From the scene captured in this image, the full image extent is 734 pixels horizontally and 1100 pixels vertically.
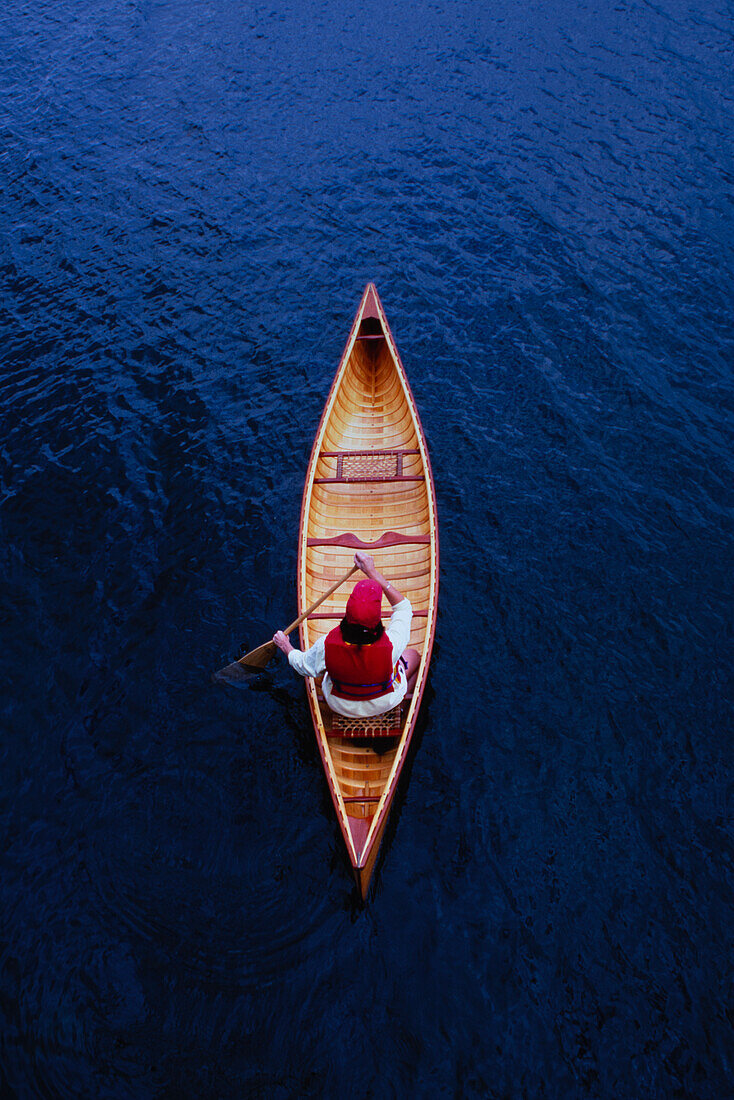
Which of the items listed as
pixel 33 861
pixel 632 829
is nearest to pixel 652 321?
pixel 632 829

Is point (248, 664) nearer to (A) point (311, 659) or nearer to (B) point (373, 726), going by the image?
(A) point (311, 659)

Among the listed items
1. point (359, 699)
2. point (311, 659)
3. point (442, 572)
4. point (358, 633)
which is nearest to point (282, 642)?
point (311, 659)

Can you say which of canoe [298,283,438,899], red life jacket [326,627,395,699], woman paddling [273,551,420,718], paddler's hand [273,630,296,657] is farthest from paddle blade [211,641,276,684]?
A: red life jacket [326,627,395,699]

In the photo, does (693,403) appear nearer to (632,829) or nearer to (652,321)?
(652,321)

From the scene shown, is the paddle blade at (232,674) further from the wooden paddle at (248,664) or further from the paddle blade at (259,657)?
the paddle blade at (259,657)

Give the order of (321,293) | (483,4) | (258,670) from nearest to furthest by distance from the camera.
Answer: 1. (258,670)
2. (321,293)
3. (483,4)

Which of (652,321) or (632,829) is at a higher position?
(652,321)

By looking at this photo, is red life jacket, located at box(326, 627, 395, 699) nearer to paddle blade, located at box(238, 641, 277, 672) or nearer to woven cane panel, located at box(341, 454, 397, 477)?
paddle blade, located at box(238, 641, 277, 672)
